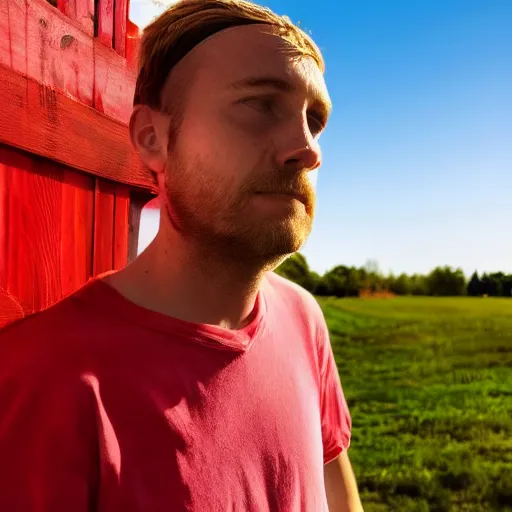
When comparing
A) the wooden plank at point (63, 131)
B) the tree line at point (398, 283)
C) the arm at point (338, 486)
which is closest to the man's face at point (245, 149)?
the wooden plank at point (63, 131)

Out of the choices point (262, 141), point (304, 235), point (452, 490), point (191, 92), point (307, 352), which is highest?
point (191, 92)

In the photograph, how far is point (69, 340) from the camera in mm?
1190

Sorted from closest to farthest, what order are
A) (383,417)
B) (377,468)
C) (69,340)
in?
1. (69,340)
2. (377,468)
3. (383,417)

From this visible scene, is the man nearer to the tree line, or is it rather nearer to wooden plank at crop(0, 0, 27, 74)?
wooden plank at crop(0, 0, 27, 74)

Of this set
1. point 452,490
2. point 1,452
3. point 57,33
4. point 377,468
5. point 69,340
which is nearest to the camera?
point 1,452

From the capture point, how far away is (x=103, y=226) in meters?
1.84

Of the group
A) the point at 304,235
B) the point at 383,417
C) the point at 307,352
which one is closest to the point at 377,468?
the point at 383,417

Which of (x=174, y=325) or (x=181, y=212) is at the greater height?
(x=181, y=212)

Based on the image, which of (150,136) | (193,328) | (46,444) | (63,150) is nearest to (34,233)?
(63,150)

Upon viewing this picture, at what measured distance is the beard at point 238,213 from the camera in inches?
49.3

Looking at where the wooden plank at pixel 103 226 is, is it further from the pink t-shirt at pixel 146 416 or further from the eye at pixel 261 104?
the eye at pixel 261 104

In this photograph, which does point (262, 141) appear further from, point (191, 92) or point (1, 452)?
point (1, 452)

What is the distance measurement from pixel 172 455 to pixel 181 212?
485 mm

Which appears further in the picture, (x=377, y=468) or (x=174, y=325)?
(x=377, y=468)
